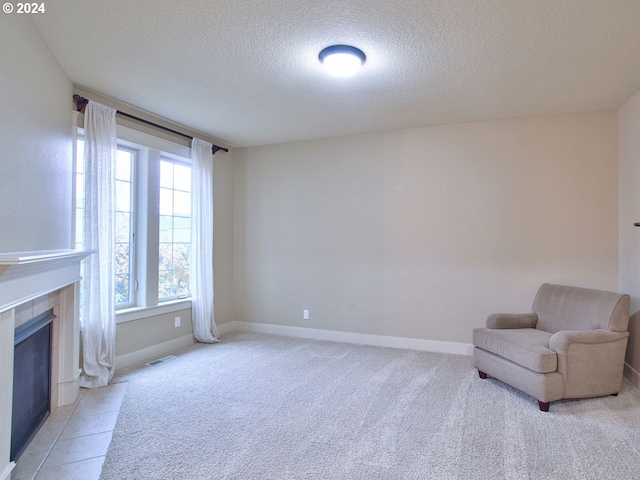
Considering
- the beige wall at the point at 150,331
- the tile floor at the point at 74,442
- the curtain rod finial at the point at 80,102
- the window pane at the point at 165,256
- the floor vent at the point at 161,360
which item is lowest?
the tile floor at the point at 74,442

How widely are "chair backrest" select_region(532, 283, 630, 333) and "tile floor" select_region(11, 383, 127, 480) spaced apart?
145 inches

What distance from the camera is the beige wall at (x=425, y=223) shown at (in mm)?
3764

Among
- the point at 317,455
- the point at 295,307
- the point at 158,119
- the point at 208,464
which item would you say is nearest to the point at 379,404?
the point at 317,455

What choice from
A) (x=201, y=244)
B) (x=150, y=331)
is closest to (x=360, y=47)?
(x=201, y=244)

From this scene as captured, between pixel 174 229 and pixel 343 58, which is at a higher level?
pixel 343 58

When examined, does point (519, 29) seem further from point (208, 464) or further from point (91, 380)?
point (91, 380)

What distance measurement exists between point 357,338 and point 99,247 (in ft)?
9.88

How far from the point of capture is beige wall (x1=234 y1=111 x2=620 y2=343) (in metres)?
3.76

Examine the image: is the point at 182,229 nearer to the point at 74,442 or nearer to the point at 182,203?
the point at 182,203

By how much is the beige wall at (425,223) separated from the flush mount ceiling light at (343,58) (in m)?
1.85

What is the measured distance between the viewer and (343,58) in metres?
2.60

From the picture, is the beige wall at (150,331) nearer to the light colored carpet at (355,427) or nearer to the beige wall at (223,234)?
the light colored carpet at (355,427)

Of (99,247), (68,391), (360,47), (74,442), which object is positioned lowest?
(74,442)

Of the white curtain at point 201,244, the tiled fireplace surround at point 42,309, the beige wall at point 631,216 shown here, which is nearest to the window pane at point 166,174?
the white curtain at point 201,244
